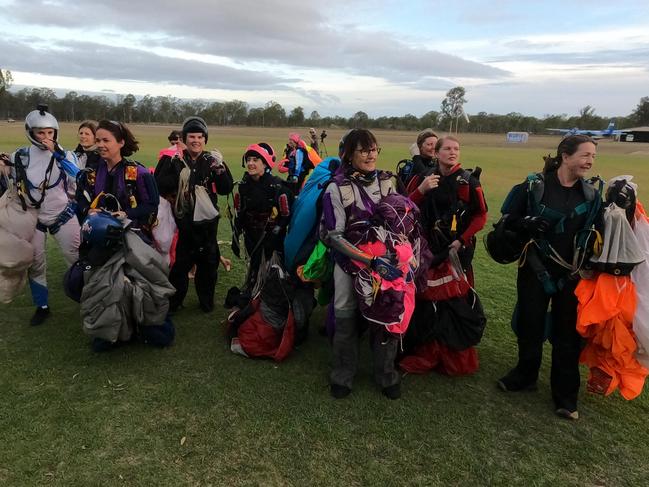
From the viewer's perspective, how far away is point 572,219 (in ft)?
11.0

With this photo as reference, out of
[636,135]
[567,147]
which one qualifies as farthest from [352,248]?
[636,135]

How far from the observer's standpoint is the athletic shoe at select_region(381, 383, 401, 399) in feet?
12.1

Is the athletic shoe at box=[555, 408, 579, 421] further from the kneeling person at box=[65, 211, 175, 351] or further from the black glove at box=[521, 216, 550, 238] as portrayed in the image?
the kneeling person at box=[65, 211, 175, 351]

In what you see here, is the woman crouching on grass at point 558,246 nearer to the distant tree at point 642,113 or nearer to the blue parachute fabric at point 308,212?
the blue parachute fabric at point 308,212

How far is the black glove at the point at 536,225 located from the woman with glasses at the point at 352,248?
101cm

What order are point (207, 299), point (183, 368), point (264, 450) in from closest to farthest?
point (264, 450), point (183, 368), point (207, 299)

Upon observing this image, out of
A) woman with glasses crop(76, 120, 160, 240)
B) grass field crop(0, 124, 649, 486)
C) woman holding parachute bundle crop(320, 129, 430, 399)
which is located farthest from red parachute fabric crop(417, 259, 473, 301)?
woman with glasses crop(76, 120, 160, 240)

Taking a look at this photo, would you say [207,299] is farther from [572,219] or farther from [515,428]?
[572,219]

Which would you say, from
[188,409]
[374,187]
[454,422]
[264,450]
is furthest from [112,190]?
[454,422]

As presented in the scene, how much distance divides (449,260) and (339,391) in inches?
55.8

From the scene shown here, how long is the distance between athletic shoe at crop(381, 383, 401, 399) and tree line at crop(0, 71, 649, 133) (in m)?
83.8

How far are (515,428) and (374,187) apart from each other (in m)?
2.07

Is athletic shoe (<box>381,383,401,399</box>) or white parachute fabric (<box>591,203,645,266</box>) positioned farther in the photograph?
athletic shoe (<box>381,383,401,399</box>)

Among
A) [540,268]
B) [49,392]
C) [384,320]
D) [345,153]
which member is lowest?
[49,392]
